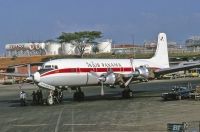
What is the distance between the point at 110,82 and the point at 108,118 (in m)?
12.9

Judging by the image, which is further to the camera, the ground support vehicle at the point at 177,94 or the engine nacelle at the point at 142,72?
the engine nacelle at the point at 142,72

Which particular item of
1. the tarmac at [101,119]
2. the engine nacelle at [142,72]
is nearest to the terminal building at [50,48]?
the engine nacelle at [142,72]

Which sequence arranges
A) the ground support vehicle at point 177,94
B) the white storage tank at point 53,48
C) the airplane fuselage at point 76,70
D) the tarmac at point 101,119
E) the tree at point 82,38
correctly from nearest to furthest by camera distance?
1. the tarmac at point 101,119
2. the airplane fuselage at point 76,70
3. the ground support vehicle at point 177,94
4. the tree at point 82,38
5. the white storage tank at point 53,48

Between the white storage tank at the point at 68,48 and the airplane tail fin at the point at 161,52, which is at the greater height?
the white storage tank at the point at 68,48

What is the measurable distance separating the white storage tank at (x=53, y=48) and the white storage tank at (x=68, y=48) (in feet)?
15.2

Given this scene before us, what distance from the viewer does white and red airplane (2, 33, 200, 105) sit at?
36594mm

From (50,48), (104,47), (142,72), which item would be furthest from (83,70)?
(50,48)

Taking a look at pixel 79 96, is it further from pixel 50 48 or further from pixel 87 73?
pixel 50 48

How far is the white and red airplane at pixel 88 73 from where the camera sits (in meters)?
36.6

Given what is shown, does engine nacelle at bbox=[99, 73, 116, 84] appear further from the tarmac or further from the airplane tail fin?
the airplane tail fin

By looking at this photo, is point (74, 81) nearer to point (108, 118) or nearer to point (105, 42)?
point (108, 118)

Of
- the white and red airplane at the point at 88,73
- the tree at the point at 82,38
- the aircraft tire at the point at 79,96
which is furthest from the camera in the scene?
the tree at the point at 82,38

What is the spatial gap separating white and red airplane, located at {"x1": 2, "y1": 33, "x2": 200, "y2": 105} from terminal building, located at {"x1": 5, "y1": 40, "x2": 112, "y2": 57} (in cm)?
10444

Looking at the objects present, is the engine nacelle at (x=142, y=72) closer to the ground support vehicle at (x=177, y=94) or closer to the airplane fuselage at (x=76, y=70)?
the airplane fuselage at (x=76, y=70)
